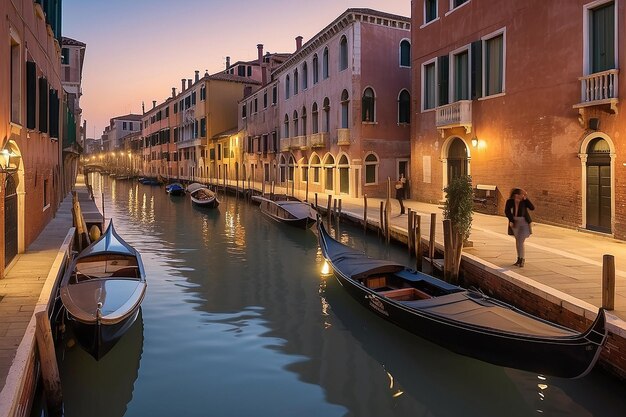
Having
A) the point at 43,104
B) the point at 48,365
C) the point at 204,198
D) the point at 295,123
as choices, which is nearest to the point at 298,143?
the point at 295,123

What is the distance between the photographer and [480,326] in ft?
18.0

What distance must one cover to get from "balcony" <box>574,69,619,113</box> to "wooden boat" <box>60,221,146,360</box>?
9.32 meters

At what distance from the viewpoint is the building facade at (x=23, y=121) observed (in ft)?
25.6

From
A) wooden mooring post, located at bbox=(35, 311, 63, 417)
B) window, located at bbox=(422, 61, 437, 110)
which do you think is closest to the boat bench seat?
wooden mooring post, located at bbox=(35, 311, 63, 417)

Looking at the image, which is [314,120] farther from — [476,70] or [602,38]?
[602,38]

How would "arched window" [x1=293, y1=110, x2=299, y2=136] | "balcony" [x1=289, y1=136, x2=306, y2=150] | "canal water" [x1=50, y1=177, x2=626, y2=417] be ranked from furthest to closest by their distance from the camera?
"arched window" [x1=293, y1=110, x2=299, y2=136], "balcony" [x1=289, y1=136, x2=306, y2=150], "canal water" [x1=50, y1=177, x2=626, y2=417]

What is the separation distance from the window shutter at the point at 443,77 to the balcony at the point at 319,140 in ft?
28.4

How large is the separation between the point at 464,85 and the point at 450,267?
29.9 feet

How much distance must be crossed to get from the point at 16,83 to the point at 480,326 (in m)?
7.91

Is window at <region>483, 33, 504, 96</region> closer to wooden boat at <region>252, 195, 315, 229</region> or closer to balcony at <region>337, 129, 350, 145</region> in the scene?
wooden boat at <region>252, 195, 315, 229</region>

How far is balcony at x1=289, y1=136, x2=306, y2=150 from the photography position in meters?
27.6

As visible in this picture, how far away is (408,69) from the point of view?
75.7 ft

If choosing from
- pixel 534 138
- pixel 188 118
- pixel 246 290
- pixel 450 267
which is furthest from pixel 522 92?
pixel 188 118

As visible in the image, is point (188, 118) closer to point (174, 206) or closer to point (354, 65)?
point (174, 206)
